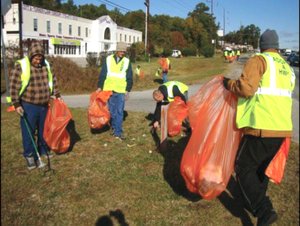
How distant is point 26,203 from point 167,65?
42.6ft

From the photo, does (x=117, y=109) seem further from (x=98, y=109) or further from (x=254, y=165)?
(x=254, y=165)

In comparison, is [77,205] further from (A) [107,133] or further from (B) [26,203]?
(A) [107,133]

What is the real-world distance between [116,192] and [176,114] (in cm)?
191

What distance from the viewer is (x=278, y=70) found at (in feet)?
10.1

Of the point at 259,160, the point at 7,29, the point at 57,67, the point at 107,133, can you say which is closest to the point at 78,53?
the point at 57,67

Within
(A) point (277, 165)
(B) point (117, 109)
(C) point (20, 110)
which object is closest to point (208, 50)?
(B) point (117, 109)

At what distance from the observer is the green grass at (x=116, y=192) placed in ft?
12.0

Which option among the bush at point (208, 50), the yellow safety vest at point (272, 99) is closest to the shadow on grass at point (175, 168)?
→ the yellow safety vest at point (272, 99)

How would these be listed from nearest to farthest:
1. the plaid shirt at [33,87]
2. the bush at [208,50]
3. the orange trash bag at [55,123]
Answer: the plaid shirt at [33,87], the orange trash bag at [55,123], the bush at [208,50]

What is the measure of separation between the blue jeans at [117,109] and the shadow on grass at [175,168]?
89cm

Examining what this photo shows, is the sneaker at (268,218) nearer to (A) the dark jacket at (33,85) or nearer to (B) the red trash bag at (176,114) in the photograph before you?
(B) the red trash bag at (176,114)

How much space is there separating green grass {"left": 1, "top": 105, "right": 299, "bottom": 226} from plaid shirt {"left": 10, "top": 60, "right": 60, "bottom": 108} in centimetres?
93

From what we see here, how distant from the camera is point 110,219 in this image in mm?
3605

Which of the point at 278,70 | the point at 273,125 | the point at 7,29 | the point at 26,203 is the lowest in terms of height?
the point at 26,203
